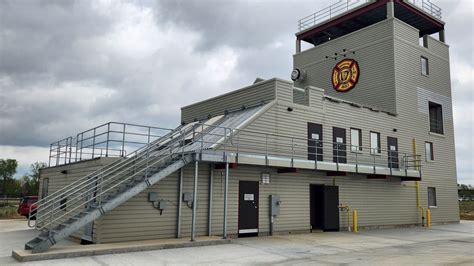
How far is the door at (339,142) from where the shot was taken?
1866 cm

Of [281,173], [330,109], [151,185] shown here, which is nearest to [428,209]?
[330,109]

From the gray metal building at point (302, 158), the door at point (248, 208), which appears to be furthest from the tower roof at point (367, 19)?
the door at point (248, 208)

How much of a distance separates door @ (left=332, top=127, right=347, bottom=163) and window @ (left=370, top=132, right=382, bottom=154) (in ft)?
6.76

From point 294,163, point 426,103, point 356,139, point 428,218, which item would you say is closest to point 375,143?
point 356,139

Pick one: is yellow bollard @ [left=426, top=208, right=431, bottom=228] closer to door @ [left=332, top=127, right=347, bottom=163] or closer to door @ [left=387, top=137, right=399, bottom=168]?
door @ [left=387, top=137, right=399, bottom=168]

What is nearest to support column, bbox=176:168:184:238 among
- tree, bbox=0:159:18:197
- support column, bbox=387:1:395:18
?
support column, bbox=387:1:395:18

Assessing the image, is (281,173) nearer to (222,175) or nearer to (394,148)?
(222,175)

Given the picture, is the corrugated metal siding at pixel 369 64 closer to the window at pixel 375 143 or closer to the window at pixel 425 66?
the window at pixel 375 143

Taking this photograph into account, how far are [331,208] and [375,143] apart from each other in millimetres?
4951

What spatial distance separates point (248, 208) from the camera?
15305 mm

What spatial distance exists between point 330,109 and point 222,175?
22.9 ft

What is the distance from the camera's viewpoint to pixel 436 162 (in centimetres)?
2402

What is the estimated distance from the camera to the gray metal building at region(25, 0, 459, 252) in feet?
42.4

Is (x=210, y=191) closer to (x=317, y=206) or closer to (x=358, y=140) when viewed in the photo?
(x=317, y=206)
